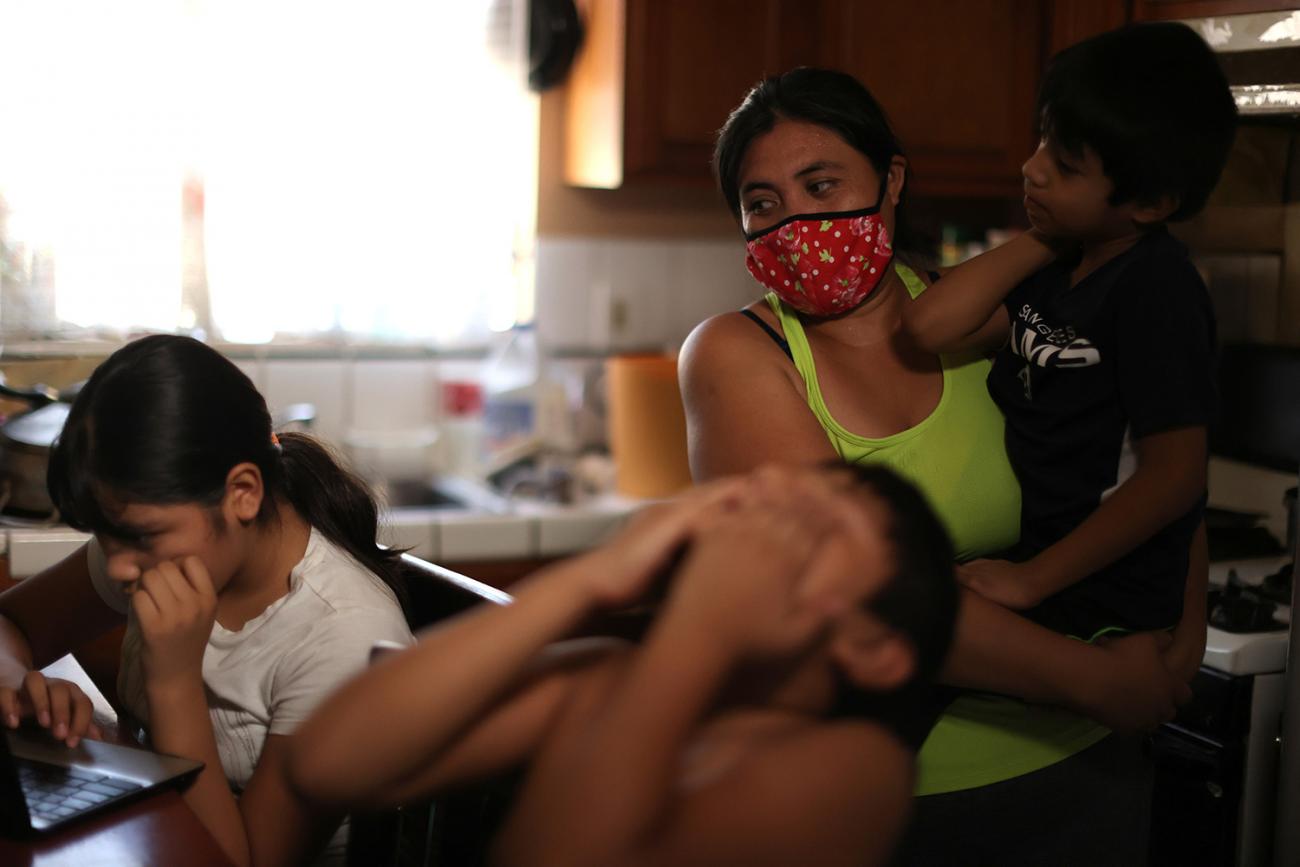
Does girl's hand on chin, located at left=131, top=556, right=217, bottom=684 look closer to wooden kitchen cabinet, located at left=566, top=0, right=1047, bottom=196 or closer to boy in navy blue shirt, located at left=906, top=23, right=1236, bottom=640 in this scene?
boy in navy blue shirt, located at left=906, top=23, right=1236, bottom=640

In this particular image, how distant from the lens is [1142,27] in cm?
131

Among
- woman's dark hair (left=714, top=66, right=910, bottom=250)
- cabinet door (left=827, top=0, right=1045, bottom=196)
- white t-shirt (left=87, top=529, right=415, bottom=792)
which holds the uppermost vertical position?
cabinet door (left=827, top=0, right=1045, bottom=196)

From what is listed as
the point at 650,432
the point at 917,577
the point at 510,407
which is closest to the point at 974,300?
the point at 917,577

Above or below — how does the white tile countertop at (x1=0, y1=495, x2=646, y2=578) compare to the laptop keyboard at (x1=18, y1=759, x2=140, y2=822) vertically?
below

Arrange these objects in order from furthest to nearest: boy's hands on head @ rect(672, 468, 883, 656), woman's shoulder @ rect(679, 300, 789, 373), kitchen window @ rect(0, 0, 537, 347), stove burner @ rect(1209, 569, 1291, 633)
→ kitchen window @ rect(0, 0, 537, 347) → stove burner @ rect(1209, 569, 1291, 633) → woman's shoulder @ rect(679, 300, 789, 373) → boy's hands on head @ rect(672, 468, 883, 656)

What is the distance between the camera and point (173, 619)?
117cm

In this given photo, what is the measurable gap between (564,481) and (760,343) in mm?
1811

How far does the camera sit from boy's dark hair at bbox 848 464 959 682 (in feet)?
2.32

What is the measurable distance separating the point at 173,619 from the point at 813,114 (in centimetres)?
77

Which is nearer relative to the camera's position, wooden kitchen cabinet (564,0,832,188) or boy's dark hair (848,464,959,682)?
boy's dark hair (848,464,959,682)

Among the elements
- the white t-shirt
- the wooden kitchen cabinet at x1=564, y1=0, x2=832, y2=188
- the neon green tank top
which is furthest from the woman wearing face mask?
the wooden kitchen cabinet at x1=564, y1=0, x2=832, y2=188

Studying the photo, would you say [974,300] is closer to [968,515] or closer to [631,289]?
[968,515]

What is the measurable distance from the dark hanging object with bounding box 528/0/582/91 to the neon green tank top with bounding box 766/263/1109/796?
2.00m

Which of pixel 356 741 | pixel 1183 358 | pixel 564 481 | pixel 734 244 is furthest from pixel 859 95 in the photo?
pixel 734 244
